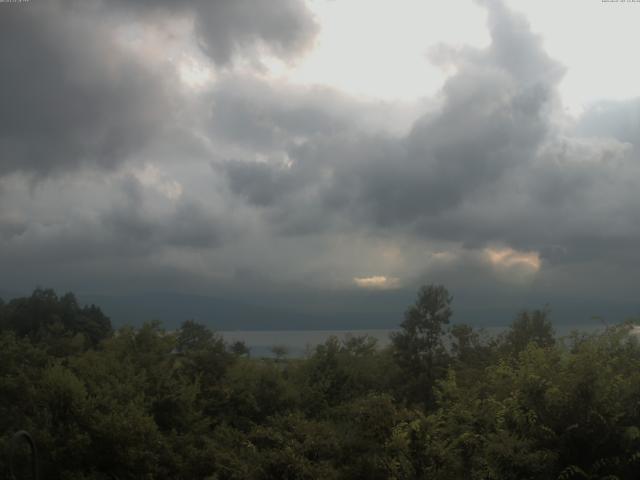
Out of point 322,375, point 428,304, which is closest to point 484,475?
point 322,375

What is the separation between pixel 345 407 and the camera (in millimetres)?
27391

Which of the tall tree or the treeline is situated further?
the tall tree

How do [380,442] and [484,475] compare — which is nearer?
[484,475]

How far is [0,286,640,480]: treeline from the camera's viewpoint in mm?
10133

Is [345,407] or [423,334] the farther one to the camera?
[423,334]

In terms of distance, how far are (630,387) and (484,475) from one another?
9.91 ft

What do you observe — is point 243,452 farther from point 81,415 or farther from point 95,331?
point 95,331

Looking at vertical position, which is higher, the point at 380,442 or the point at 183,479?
the point at 380,442

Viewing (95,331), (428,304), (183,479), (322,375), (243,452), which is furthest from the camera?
(95,331)

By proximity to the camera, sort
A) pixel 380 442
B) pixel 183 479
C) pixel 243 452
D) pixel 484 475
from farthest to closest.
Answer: pixel 183 479 < pixel 243 452 < pixel 380 442 < pixel 484 475

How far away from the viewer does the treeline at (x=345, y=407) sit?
33.2 feet

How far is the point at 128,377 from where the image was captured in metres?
26.8

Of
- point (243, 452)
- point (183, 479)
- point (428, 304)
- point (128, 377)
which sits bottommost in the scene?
point (183, 479)

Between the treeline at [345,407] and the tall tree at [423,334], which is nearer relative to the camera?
the treeline at [345,407]
